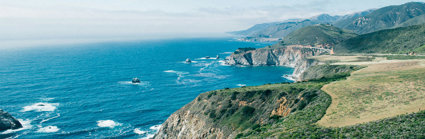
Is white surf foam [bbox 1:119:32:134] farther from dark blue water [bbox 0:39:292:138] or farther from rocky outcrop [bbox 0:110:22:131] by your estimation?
rocky outcrop [bbox 0:110:22:131]

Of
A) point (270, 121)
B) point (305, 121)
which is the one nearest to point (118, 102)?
point (270, 121)

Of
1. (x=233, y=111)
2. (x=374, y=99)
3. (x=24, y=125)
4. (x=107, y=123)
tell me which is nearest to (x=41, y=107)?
(x=24, y=125)

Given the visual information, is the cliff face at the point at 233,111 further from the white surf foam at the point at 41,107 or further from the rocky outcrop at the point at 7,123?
the white surf foam at the point at 41,107

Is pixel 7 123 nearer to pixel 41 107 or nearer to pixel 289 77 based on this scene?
pixel 41 107

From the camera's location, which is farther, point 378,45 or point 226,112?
point 378,45

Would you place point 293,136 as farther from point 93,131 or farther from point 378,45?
point 378,45

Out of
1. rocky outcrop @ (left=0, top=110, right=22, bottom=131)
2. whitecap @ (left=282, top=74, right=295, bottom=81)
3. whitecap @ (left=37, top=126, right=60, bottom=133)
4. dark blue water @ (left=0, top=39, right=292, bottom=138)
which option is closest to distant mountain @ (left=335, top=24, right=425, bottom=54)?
whitecap @ (left=282, top=74, right=295, bottom=81)
